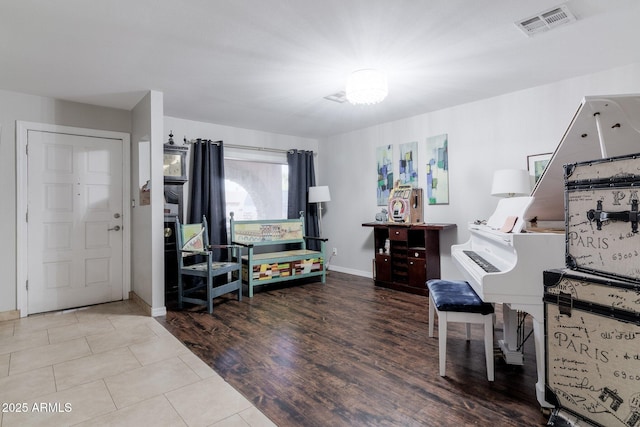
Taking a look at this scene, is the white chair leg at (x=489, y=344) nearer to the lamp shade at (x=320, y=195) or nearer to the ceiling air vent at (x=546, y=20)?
the ceiling air vent at (x=546, y=20)

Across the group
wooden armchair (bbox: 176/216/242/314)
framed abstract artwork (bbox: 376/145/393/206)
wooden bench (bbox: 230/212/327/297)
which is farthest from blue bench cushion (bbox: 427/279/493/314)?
framed abstract artwork (bbox: 376/145/393/206)

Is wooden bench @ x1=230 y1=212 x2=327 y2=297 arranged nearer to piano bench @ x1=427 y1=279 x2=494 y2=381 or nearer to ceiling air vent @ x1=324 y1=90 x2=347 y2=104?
ceiling air vent @ x1=324 y1=90 x2=347 y2=104

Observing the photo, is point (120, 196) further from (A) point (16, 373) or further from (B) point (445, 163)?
(B) point (445, 163)

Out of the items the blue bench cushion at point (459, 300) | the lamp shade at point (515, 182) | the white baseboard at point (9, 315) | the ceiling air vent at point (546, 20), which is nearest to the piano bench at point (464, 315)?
the blue bench cushion at point (459, 300)

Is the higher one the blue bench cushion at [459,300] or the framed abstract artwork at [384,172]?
the framed abstract artwork at [384,172]

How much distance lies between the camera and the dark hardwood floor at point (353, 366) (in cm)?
174

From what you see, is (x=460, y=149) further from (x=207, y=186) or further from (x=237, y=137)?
(x=207, y=186)

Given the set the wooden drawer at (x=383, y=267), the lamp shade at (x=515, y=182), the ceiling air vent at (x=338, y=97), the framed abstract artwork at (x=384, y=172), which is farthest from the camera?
the framed abstract artwork at (x=384, y=172)

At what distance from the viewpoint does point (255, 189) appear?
17.0 ft

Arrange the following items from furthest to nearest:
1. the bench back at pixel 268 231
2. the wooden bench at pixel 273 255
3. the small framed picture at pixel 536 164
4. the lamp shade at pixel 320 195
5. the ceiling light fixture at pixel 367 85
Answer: the lamp shade at pixel 320 195, the bench back at pixel 268 231, the wooden bench at pixel 273 255, the small framed picture at pixel 536 164, the ceiling light fixture at pixel 367 85

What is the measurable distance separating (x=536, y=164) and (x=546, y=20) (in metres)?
1.65

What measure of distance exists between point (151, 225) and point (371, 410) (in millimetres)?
2683

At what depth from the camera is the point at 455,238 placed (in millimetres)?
4164

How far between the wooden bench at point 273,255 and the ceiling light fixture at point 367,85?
222 centimetres
